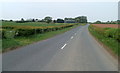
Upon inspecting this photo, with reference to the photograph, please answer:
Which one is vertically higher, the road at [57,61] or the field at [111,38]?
the field at [111,38]

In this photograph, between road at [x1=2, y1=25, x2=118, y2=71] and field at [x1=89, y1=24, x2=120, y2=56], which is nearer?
road at [x1=2, y1=25, x2=118, y2=71]

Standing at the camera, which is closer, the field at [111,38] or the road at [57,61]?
the road at [57,61]

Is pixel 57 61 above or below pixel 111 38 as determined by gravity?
below

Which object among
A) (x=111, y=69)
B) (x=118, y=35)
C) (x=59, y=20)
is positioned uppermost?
(x=59, y=20)

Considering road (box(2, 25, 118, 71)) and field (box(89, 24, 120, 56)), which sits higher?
field (box(89, 24, 120, 56))

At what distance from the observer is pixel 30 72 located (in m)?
5.90

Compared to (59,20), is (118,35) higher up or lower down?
lower down

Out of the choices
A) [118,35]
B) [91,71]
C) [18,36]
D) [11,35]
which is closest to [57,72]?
[91,71]

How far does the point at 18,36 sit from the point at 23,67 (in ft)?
48.5

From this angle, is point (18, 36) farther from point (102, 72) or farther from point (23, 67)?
point (102, 72)

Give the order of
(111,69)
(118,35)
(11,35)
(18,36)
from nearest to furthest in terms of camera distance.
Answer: (111,69)
(118,35)
(11,35)
(18,36)

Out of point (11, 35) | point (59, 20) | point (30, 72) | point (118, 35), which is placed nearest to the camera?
point (30, 72)

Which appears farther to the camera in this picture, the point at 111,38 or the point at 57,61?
the point at 111,38

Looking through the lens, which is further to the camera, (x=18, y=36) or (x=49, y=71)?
(x=18, y=36)
